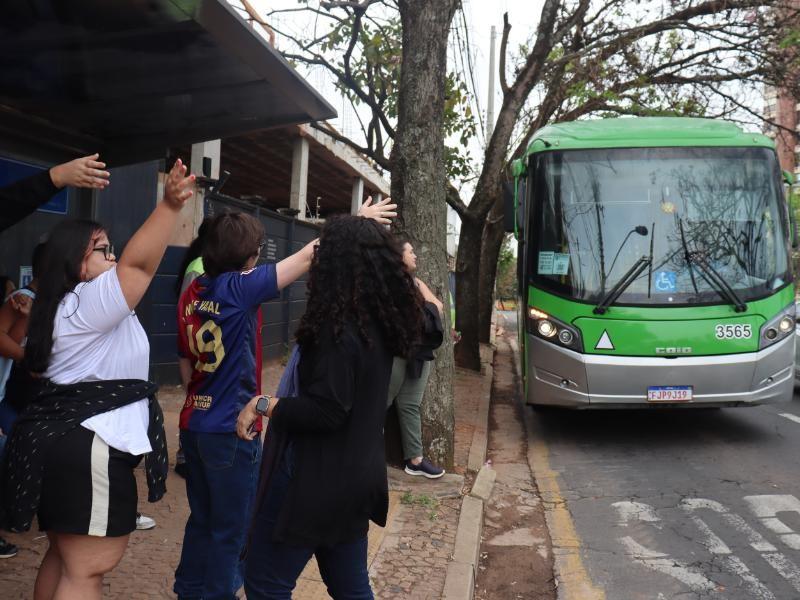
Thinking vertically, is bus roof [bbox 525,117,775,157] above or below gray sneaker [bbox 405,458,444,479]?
above

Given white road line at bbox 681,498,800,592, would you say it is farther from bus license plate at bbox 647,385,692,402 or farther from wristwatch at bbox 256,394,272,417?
wristwatch at bbox 256,394,272,417

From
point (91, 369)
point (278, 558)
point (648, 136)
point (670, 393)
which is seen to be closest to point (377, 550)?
point (278, 558)

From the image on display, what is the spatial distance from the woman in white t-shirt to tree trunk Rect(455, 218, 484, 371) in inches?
421

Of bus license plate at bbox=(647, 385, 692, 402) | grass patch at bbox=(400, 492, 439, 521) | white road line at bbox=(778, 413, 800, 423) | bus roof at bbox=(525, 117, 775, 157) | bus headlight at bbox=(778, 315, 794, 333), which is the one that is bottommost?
grass patch at bbox=(400, 492, 439, 521)

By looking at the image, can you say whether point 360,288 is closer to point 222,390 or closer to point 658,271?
point 222,390

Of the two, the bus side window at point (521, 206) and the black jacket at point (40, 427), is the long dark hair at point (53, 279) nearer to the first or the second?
the black jacket at point (40, 427)

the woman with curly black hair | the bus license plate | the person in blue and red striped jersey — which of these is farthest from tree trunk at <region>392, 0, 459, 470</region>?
the woman with curly black hair

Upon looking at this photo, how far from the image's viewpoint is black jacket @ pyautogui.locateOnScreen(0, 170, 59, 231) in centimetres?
264

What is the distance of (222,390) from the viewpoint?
9.60 feet

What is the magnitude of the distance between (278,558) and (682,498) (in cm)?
437

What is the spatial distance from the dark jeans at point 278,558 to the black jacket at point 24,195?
4.27 feet

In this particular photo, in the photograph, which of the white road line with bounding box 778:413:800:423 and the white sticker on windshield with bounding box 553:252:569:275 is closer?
the white sticker on windshield with bounding box 553:252:569:275

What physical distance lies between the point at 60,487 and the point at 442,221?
4139 mm

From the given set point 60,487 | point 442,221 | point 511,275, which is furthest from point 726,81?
point 511,275
